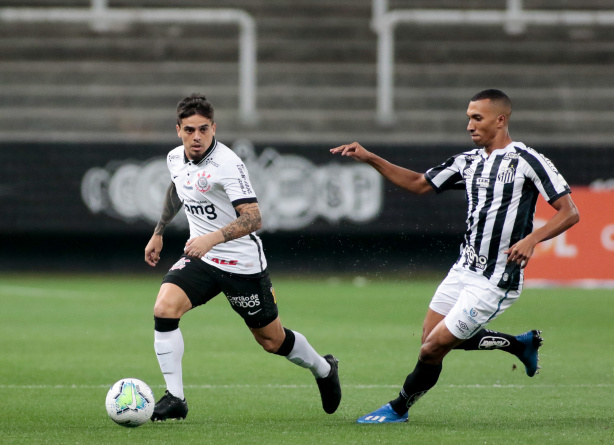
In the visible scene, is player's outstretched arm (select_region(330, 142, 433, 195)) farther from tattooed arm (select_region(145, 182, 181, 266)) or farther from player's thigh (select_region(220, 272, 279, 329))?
tattooed arm (select_region(145, 182, 181, 266))

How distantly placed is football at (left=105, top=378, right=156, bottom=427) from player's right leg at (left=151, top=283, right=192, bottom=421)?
0.20 metres

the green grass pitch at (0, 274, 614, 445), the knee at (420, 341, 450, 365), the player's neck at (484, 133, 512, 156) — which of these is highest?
the player's neck at (484, 133, 512, 156)

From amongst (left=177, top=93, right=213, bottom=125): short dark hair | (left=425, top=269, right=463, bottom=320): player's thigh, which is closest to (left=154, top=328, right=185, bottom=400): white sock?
(left=177, top=93, right=213, bottom=125): short dark hair

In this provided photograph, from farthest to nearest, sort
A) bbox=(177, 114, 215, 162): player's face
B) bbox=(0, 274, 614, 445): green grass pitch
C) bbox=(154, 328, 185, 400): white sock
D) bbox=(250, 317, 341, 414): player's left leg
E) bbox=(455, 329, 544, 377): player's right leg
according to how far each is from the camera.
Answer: bbox=(455, 329, 544, 377): player's right leg, bbox=(250, 317, 341, 414): player's left leg, bbox=(177, 114, 215, 162): player's face, bbox=(154, 328, 185, 400): white sock, bbox=(0, 274, 614, 445): green grass pitch

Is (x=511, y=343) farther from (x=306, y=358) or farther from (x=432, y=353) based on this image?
(x=306, y=358)

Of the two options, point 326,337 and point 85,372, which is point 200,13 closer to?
point 326,337

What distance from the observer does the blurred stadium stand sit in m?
20.5

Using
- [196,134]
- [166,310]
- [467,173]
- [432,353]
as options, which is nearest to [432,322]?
[432,353]

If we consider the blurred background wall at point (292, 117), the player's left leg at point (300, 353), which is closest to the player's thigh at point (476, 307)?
the player's left leg at point (300, 353)

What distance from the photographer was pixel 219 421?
6.13 meters

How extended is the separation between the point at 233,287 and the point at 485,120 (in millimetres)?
1937

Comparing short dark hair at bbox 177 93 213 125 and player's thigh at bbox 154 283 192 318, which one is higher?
short dark hair at bbox 177 93 213 125

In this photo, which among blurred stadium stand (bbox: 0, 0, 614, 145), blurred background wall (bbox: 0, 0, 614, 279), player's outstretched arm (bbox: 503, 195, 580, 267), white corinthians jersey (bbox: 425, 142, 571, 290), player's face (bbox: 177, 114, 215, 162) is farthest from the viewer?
blurred stadium stand (bbox: 0, 0, 614, 145)

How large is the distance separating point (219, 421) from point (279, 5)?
17959mm
